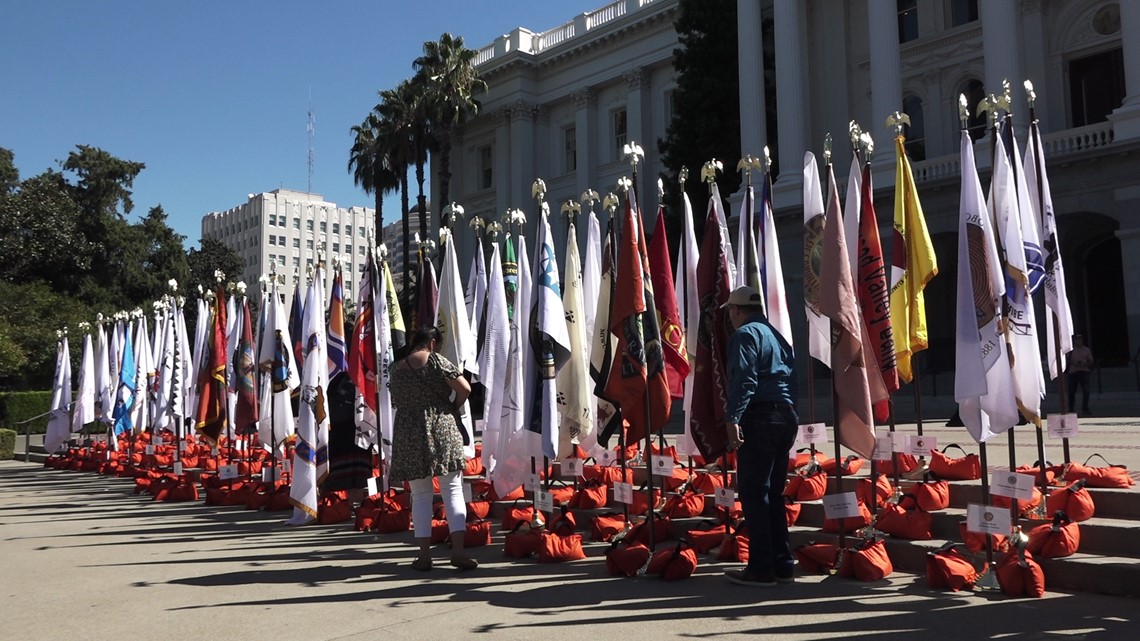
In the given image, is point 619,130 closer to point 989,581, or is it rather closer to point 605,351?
point 605,351

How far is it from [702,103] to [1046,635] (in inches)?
1184

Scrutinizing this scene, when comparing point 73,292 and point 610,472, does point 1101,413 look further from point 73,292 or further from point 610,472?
point 73,292

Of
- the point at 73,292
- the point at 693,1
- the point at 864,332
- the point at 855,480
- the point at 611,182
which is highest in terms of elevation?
the point at 693,1

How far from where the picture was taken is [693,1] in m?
34.0

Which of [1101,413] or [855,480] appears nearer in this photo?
[855,480]

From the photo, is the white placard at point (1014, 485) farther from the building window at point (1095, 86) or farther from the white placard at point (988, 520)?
the building window at point (1095, 86)

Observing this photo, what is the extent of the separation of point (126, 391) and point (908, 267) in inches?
637

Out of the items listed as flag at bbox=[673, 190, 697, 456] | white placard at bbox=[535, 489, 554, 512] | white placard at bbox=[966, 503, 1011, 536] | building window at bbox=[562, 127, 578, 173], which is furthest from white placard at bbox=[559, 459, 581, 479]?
building window at bbox=[562, 127, 578, 173]

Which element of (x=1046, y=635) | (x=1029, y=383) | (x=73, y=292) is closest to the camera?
(x=1046, y=635)

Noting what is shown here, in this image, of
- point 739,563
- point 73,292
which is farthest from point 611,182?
point 739,563

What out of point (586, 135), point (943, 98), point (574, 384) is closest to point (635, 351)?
point (574, 384)

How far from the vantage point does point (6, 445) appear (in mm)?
25672

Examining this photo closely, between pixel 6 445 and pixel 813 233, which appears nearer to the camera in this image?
pixel 813 233

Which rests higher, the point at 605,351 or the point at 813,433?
the point at 605,351
